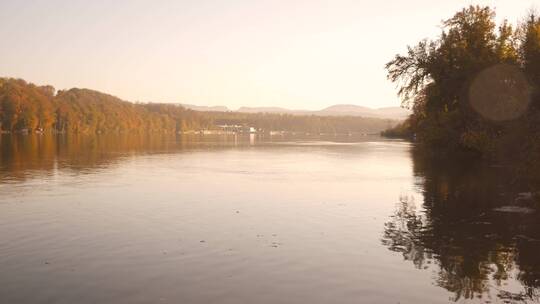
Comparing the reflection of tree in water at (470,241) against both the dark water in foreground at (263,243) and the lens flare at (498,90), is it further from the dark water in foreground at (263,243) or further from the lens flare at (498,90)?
the lens flare at (498,90)

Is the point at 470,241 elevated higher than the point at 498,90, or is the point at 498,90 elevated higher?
the point at 498,90

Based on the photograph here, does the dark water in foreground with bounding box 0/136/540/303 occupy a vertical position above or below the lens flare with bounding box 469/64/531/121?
below

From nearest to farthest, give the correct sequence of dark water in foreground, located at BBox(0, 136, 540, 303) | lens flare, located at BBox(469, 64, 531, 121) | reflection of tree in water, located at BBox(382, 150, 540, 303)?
1. dark water in foreground, located at BBox(0, 136, 540, 303)
2. reflection of tree in water, located at BBox(382, 150, 540, 303)
3. lens flare, located at BBox(469, 64, 531, 121)

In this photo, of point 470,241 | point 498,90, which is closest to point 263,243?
point 470,241

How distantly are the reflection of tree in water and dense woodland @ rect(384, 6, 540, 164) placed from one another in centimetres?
2182

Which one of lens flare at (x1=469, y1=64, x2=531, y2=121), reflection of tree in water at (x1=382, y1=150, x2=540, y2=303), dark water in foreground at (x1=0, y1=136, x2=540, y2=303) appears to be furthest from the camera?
lens flare at (x1=469, y1=64, x2=531, y2=121)

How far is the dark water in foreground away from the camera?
16438mm

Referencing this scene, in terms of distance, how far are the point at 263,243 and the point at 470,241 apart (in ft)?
32.2

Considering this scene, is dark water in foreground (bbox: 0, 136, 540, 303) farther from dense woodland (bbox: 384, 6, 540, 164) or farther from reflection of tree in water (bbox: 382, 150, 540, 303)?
dense woodland (bbox: 384, 6, 540, 164)

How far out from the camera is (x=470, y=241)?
923 inches

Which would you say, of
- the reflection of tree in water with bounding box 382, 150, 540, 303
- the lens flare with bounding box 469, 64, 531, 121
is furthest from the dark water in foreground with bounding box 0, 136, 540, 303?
the lens flare with bounding box 469, 64, 531, 121

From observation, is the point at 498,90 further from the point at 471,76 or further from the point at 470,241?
the point at 470,241

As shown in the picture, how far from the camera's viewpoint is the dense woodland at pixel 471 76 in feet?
191

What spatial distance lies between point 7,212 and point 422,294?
2375 cm
